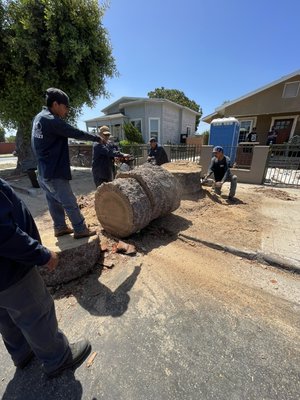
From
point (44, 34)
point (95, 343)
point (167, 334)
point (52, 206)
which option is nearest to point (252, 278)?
point (167, 334)

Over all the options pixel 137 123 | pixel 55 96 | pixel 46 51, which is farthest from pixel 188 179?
pixel 137 123

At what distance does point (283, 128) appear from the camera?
13.8 m

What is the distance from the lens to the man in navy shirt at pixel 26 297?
1.22m

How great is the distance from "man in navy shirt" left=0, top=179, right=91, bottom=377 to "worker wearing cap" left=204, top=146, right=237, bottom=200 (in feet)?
16.9

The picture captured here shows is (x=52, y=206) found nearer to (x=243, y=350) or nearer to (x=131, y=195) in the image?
(x=131, y=195)

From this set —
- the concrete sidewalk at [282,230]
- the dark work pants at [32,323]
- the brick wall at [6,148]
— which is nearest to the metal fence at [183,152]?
the concrete sidewalk at [282,230]

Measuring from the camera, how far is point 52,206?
302cm

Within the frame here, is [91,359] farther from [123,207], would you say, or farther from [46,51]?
[46,51]

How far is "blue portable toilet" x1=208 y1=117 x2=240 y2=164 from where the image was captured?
9.90 m

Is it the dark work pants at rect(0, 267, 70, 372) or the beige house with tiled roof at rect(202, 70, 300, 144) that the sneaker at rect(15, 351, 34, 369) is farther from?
the beige house with tiled roof at rect(202, 70, 300, 144)

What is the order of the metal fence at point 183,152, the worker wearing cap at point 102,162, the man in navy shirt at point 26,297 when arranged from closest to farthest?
1. the man in navy shirt at point 26,297
2. the worker wearing cap at point 102,162
3. the metal fence at point 183,152

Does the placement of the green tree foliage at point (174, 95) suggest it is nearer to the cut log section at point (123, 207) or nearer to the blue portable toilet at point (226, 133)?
the blue portable toilet at point (226, 133)

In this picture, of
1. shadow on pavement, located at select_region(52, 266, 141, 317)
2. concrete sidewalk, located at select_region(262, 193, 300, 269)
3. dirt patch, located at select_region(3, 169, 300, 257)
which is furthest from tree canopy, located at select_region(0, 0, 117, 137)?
concrete sidewalk, located at select_region(262, 193, 300, 269)

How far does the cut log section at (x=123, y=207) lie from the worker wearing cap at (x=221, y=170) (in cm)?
307
